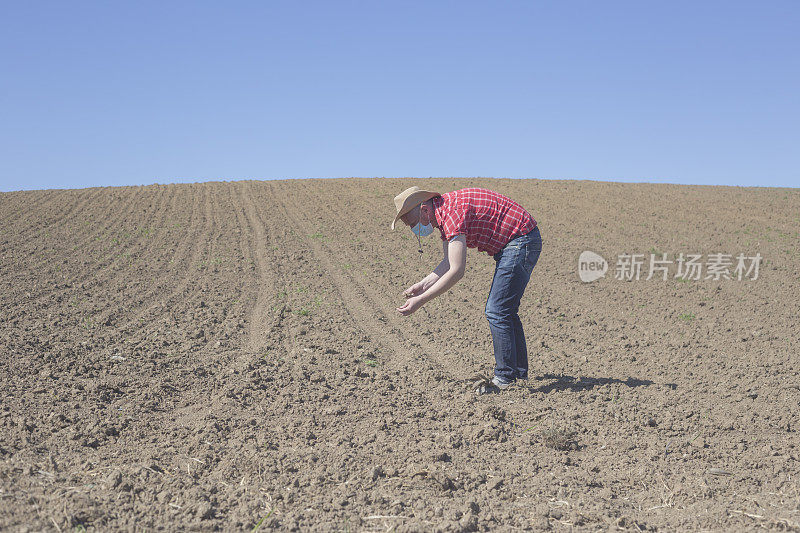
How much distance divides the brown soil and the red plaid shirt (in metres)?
1.30

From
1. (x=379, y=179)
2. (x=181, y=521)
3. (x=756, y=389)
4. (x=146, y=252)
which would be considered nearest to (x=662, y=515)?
(x=181, y=521)

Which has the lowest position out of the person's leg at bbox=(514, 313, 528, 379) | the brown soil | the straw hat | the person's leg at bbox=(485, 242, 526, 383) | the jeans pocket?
the brown soil

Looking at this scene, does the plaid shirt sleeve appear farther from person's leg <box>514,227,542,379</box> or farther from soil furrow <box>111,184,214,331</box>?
soil furrow <box>111,184,214,331</box>

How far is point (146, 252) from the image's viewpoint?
1298 centimetres

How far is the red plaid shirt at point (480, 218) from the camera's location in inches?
170

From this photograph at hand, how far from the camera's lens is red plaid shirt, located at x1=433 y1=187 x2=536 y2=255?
4.33 meters

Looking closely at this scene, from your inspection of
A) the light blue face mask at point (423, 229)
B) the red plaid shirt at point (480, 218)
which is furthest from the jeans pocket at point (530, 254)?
the light blue face mask at point (423, 229)

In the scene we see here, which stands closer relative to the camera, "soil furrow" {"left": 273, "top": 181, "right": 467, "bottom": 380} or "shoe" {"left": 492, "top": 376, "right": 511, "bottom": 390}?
"shoe" {"left": 492, "top": 376, "right": 511, "bottom": 390}

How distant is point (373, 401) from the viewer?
4582mm

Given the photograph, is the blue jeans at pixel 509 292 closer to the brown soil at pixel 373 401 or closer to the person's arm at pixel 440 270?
the brown soil at pixel 373 401

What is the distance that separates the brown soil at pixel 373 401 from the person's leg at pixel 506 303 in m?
0.30

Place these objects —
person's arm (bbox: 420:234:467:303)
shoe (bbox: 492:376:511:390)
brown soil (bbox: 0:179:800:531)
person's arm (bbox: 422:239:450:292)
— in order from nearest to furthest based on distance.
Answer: brown soil (bbox: 0:179:800:531) → person's arm (bbox: 420:234:467:303) → person's arm (bbox: 422:239:450:292) → shoe (bbox: 492:376:511:390)

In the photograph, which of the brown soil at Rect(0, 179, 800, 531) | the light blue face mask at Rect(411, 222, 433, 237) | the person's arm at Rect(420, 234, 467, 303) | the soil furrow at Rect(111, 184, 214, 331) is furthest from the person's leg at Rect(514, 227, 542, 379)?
the soil furrow at Rect(111, 184, 214, 331)

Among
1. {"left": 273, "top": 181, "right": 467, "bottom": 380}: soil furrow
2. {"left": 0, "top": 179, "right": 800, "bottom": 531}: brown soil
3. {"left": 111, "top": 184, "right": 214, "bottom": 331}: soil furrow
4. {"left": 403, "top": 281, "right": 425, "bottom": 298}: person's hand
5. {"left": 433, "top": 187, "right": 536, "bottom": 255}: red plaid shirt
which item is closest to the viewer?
{"left": 0, "top": 179, "right": 800, "bottom": 531}: brown soil
